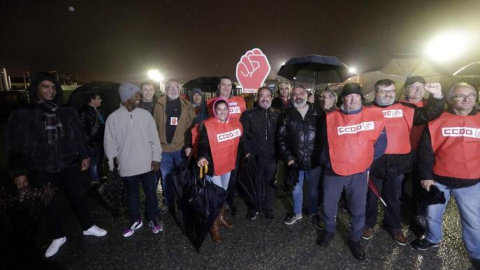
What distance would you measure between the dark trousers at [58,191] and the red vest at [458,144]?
4.45 m

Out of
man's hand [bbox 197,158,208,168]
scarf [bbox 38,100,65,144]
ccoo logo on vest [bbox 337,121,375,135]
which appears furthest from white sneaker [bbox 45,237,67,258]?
ccoo logo on vest [bbox 337,121,375,135]

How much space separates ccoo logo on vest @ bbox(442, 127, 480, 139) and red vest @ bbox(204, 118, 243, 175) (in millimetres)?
2471

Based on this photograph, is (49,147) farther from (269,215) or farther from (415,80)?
(415,80)

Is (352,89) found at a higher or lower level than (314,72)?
lower

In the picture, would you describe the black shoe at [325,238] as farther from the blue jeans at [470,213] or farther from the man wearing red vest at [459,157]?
the blue jeans at [470,213]

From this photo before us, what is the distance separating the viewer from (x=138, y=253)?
302cm

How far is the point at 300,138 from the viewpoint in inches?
131

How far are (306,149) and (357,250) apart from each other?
136 centimetres

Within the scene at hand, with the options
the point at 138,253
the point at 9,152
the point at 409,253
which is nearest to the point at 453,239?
the point at 409,253

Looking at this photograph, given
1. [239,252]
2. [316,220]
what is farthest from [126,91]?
[316,220]

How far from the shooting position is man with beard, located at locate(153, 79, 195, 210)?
13.0 ft

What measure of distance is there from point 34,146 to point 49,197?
2.12 ft

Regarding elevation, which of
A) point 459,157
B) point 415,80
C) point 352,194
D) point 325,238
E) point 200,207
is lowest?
point 325,238

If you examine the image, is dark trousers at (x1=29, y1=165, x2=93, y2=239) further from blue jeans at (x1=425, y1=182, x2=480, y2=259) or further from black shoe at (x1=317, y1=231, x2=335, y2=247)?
blue jeans at (x1=425, y1=182, x2=480, y2=259)
